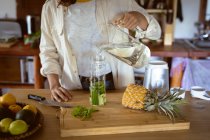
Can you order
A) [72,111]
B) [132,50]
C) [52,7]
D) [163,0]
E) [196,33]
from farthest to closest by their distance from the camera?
[196,33] < [163,0] < [52,7] < [132,50] < [72,111]

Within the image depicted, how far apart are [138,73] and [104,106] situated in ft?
5.70

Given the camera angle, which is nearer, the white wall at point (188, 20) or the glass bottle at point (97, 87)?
the glass bottle at point (97, 87)

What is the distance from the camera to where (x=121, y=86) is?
1482mm

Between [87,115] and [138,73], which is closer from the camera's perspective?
[87,115]

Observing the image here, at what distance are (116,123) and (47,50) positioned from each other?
616 mm

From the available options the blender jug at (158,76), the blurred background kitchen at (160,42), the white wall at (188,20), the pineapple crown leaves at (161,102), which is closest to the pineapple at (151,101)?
the pineapple crown leaves at (161,102)

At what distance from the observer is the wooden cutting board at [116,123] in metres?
0.98

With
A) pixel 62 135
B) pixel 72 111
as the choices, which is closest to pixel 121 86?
pixel 72 111

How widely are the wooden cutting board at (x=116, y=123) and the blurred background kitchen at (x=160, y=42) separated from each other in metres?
1.38

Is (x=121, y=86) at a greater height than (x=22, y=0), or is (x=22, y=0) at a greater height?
(x=22, y=0)

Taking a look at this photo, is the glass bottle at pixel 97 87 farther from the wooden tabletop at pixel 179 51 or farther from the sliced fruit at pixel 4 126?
the wooden tabletop at pixel 179 51

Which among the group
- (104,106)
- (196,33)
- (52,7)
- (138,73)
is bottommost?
(138,73)

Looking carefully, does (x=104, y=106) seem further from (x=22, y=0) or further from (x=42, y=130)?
(x=22, y=0)

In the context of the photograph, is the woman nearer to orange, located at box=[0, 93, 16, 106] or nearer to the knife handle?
the knife handle
